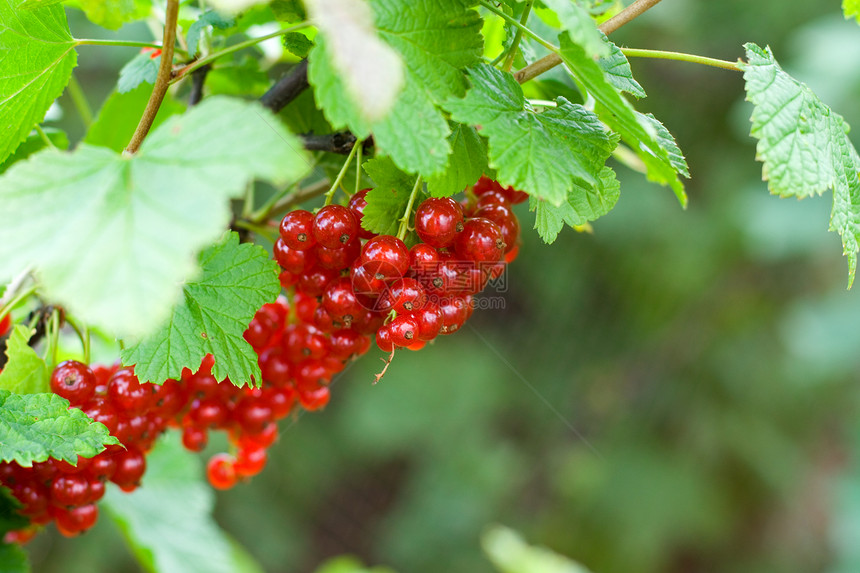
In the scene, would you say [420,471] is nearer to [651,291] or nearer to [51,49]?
[651,291]

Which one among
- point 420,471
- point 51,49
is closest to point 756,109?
point 51,49

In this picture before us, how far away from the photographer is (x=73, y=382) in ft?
1.77

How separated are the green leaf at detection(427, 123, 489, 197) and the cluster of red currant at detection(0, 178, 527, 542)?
0.09 ft

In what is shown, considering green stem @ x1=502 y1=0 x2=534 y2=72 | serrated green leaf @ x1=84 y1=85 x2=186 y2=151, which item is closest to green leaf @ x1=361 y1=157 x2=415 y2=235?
green stem @ x1=502 y1=0 x2=534 y2=72

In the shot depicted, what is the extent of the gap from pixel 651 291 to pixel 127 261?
8.85 ft

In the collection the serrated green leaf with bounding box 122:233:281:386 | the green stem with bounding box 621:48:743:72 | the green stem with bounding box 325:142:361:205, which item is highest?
the green stem with bounding box 621:48:743:72

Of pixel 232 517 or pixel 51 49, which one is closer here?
pixel 51 49

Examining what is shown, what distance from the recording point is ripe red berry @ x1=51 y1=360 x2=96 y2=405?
0.54 meters

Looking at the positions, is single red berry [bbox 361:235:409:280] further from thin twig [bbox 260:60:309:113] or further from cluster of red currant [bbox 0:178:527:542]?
thin twig [bbox 260:60:309:113]

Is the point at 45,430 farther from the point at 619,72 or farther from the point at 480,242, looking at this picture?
the point at 619,72

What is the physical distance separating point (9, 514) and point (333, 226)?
37 centimetres

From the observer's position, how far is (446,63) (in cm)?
43

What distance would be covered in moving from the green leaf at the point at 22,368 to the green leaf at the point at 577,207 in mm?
414

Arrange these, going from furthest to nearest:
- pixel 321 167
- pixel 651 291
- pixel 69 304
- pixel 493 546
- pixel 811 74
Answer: pixel 651 291 → pixel 811 74 → pixel 493 546 → pixel 321 167 → pixel 69 304
